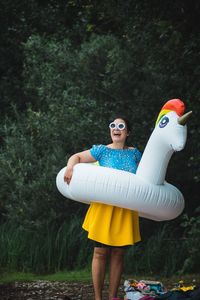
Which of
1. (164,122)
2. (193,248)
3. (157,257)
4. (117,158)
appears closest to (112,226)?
(117,158)

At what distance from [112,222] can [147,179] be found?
0.43 m

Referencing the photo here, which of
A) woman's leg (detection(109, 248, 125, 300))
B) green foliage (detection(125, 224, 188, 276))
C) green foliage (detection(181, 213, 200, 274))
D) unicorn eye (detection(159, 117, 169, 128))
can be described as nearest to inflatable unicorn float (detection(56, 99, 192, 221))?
unicorn eye (detection(159, 117, 169, 128))

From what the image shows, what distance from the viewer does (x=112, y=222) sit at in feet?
19.1

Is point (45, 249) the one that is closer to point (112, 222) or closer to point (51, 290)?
point (51, 290)

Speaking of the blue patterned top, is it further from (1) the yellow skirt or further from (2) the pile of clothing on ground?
(2) the pile of clothing on ground

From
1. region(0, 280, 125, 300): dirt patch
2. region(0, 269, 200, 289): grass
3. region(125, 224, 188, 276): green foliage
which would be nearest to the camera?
region(0, 280, 125, 300): dirt patch

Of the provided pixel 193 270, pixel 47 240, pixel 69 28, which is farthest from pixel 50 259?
pixel 69 28

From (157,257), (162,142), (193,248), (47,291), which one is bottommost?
(47,291)

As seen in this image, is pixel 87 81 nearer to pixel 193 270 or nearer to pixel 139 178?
pixel 193 270

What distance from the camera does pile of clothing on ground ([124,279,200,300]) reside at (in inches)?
209

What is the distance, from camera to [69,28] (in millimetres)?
12445

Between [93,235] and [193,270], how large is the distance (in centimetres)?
303

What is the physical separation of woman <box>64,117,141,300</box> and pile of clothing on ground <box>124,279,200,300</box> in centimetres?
16

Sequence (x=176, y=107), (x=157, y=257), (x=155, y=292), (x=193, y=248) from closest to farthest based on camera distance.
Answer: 1. (x=176, y=107)
2. (x=155, y=292)
3. (x=193, y=248)
4. (x=157, y=257)
